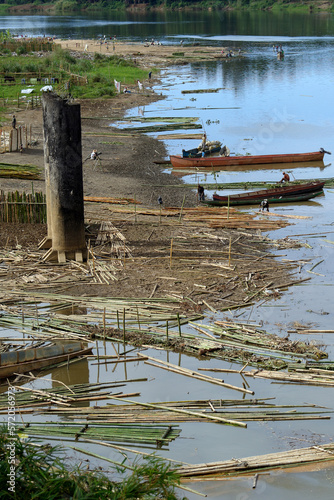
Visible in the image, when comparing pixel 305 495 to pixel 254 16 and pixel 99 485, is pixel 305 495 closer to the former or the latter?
pixel 99 485

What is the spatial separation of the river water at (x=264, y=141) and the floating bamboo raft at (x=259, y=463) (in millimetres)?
151

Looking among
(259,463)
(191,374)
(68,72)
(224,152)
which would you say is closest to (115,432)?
(259,463)

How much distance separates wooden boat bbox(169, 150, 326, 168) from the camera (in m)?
32.5

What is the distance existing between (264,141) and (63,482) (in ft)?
110

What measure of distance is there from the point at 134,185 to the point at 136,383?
16.6 m

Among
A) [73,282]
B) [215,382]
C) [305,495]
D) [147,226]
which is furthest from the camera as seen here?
[147,226]

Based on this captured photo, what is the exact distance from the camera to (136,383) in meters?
12.9

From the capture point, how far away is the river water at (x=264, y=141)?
10.9 metres

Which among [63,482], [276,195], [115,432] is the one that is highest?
[276,195]

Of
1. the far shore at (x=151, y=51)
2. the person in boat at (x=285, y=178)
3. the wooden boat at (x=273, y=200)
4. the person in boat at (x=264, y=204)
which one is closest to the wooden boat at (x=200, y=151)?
the person in boat at (x=285, y=178)

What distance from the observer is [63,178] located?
18031 millimetres

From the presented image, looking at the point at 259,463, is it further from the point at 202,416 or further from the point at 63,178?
the point at 63,178

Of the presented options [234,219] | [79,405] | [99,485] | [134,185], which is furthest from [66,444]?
[134,185]

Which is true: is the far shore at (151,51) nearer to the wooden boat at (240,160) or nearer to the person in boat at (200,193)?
the wooden boat at (240,160)
